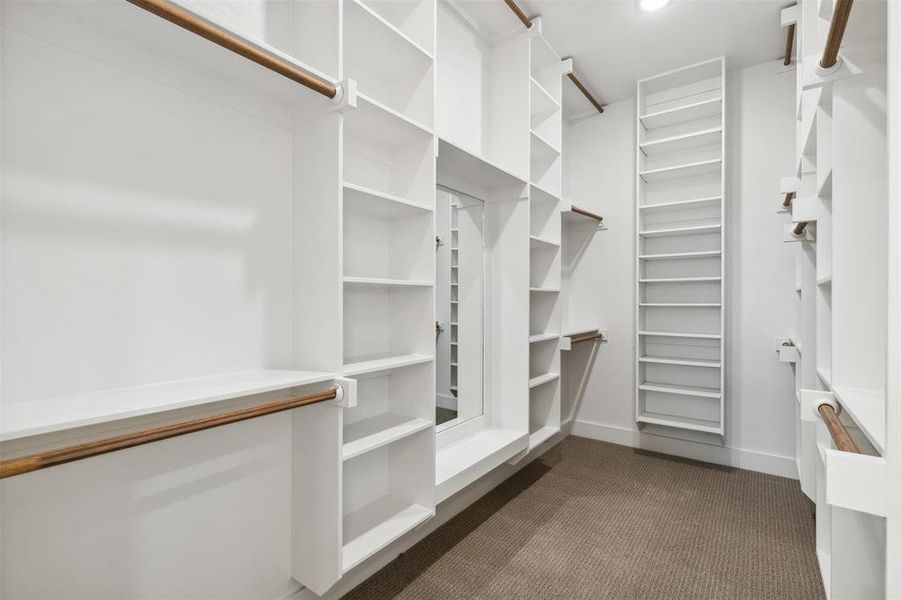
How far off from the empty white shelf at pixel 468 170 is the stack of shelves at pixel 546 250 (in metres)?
0.46

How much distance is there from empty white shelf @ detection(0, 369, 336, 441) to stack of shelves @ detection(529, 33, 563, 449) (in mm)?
1996

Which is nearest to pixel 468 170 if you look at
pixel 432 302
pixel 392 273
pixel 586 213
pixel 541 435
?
pixel 392 273

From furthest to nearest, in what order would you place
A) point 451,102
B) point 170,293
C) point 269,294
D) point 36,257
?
point 451,102
point 269,294
point 170,293
point 36,257

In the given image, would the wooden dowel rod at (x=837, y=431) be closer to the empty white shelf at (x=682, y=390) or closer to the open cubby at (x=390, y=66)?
the open cubby at (x=390, y=66)

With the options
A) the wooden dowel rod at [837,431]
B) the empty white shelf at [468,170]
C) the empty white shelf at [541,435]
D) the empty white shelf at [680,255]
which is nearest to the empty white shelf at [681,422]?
the empty white shelf at [541,435]

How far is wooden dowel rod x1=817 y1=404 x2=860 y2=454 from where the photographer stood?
95 cm

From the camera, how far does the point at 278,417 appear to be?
1561 mm

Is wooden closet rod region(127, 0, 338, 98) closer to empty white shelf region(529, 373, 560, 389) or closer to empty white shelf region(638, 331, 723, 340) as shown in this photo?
empty white shelf region(529, 373, 560, 389)

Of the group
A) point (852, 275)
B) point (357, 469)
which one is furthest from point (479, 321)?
point (852, 275)

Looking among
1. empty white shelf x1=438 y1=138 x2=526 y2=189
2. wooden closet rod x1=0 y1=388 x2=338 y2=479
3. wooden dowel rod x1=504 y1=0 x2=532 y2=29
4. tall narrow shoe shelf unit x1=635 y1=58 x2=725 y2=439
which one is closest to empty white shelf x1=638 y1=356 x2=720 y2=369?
tall narrow shoe shelf unit x1=635 y1=58 x2=725 y2=439

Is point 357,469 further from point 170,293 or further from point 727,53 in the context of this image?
point 727,53

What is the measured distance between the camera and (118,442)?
0.93 m

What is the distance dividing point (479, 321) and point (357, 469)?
1242 millimetres

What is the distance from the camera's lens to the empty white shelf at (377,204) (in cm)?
154
